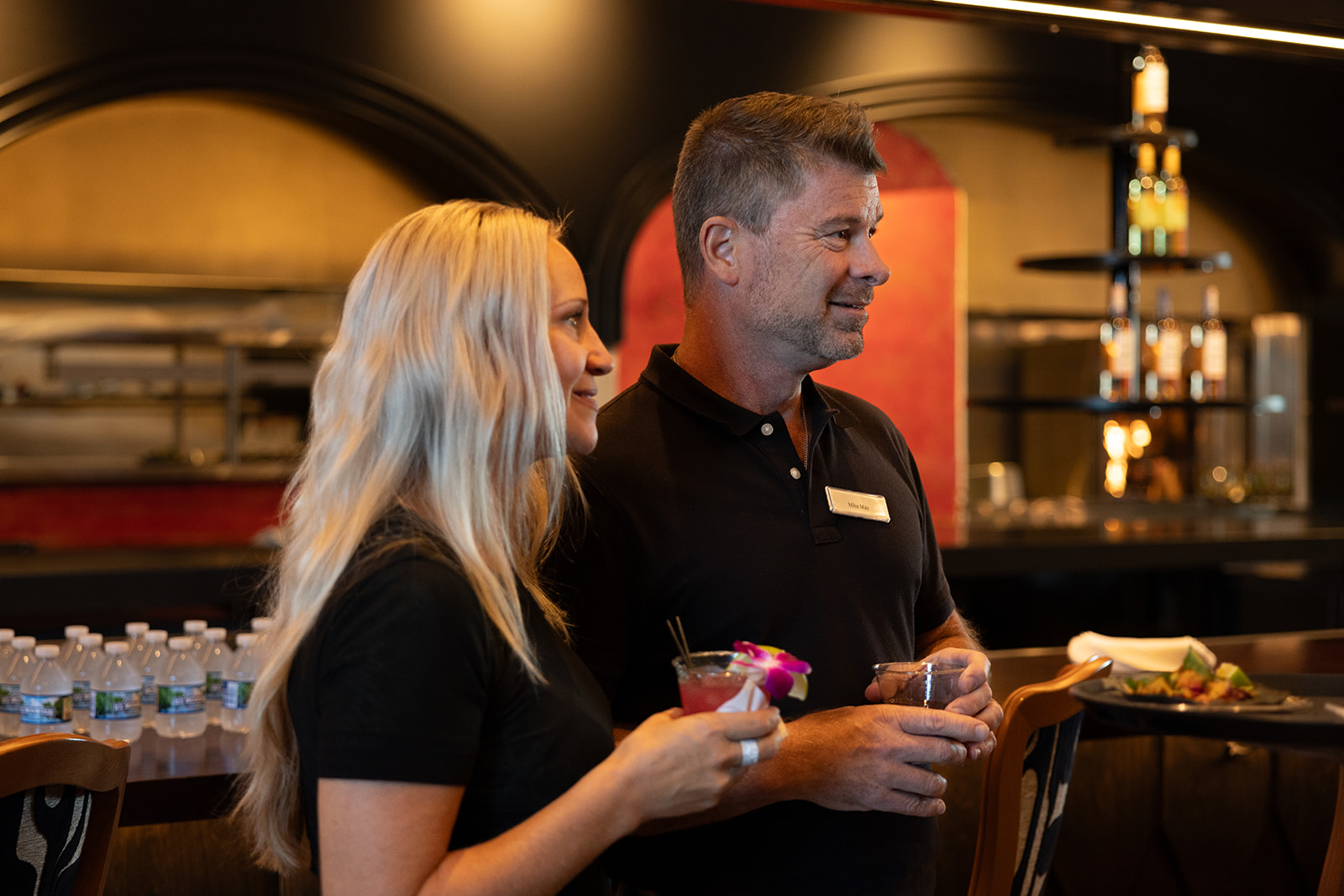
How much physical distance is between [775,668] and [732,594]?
359mm

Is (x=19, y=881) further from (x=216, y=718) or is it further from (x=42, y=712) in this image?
(x=216, y=718)

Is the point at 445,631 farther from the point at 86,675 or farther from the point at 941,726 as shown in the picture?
the point at 86,675

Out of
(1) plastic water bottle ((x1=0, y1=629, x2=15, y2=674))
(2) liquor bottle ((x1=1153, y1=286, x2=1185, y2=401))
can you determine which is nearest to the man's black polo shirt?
(1) plastic water bottle ((x1=0, y1=629, x2=15, y2=674))

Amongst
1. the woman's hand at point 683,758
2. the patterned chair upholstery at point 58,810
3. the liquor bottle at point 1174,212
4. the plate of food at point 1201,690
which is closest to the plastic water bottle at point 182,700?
the patterned chair upholstery at point 58,810

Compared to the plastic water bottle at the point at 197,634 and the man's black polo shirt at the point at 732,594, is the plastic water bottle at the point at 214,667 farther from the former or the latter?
the man's black polo shirt at the point at 732,594

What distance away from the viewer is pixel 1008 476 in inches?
310

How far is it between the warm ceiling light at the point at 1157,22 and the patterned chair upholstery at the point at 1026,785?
1.19 m

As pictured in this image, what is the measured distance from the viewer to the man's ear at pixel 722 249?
183 cm

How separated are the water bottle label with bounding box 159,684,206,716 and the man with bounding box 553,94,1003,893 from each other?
85 cm

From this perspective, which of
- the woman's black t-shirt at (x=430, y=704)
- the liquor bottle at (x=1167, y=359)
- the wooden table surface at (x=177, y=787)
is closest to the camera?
the woman's black t-shirt at (x=430, y=704)

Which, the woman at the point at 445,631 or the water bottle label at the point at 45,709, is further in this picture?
the water bottle label at the point at 45,709

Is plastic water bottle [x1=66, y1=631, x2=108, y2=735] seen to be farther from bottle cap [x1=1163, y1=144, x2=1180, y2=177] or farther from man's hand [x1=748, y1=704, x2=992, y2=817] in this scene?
bottle cap [x1=1163, y1=144, x2=1180, y2=177]

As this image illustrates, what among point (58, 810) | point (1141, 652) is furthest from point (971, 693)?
point (1141, 652)

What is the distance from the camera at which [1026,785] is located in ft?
6.37
